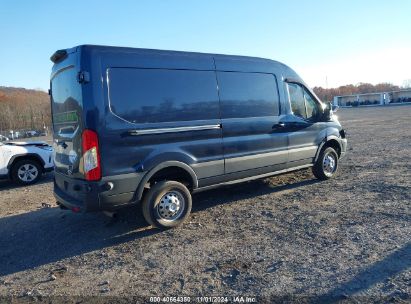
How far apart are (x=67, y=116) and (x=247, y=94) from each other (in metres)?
2.89

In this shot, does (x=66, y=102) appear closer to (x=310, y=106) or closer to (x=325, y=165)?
(x=310, y=106)

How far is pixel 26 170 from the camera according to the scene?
9352 millimetres

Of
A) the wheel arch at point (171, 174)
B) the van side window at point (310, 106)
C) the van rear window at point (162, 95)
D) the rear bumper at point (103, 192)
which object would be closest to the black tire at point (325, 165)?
the van side window at point (310, 106)

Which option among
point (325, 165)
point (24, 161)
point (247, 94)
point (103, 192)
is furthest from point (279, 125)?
point (24, 161)

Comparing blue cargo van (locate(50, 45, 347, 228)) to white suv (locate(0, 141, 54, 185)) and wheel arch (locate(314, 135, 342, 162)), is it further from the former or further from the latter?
white suv (locate(0, 141, 54, 185))

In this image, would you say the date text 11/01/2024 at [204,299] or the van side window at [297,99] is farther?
the van side window at [297,99]

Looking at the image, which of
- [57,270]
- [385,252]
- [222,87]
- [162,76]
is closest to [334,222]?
[385,252]

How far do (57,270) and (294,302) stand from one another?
8.82ft

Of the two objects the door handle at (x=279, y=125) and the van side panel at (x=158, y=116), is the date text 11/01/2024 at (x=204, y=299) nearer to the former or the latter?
the van side panel at (x=158, y=116)

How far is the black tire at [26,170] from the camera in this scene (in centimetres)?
916

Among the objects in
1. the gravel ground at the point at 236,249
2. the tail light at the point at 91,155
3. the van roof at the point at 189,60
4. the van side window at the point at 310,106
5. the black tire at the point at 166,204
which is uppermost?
the van roof at the point at 189,60

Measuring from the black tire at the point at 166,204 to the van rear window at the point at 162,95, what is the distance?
0.97 meters

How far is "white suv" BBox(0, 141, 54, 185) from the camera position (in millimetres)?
9000

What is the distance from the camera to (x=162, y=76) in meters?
4.93
